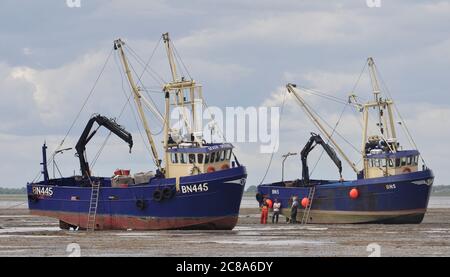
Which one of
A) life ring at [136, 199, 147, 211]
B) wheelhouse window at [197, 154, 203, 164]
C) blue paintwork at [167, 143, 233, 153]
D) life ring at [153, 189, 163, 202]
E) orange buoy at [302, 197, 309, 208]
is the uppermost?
blue paintwork at [167, 143, 233, 153]

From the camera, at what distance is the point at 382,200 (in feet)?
233

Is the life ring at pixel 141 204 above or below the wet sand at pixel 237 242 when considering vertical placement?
above

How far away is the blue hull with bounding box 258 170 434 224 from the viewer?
7044 centimetres

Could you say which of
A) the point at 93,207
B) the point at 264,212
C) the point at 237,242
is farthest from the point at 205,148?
the point at 264,212

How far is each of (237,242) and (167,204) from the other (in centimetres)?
1215

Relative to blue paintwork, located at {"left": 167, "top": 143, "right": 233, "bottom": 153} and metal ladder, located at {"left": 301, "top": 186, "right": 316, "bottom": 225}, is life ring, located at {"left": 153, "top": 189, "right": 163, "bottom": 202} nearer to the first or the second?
blue paintwork, located at {"left": 167, "top": 143, "right": 233, "bottom": 153}

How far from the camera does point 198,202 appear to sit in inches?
2392

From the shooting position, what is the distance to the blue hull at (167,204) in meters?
60.5

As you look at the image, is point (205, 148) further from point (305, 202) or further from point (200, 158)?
point (305, 202)

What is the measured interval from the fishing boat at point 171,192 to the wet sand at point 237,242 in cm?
189

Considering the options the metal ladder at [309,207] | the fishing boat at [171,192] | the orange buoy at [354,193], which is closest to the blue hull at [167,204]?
the fishing boat at [171,192]

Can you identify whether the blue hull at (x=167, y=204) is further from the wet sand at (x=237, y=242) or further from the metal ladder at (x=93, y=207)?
the wet sand at (x=237, y=242)

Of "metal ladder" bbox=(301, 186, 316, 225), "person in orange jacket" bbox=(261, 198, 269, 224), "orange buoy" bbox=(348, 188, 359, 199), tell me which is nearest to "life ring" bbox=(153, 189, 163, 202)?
"person in orange jacket" bbox=(261, 198, 269, 224)

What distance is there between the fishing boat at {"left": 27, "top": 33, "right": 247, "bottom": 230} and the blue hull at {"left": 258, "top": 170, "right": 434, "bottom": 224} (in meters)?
12.3
